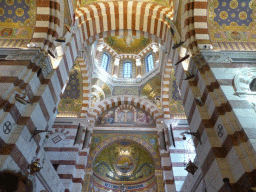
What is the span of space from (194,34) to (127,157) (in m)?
8.30

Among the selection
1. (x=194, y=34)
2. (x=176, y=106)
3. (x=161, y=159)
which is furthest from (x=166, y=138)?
(x=194, y=34)

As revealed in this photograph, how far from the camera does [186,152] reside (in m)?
10.1

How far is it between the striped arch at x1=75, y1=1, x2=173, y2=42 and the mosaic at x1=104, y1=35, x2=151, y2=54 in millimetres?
7449

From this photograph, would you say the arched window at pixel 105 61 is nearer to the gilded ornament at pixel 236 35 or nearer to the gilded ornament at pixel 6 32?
the gilded ornament at pixel 6 32

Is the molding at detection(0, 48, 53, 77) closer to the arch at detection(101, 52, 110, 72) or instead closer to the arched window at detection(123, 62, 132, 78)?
the arch at detection(101, 52, 110, 72)

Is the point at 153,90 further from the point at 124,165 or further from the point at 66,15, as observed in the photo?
the point at 66,15

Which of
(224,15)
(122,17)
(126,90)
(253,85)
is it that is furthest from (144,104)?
(253,85)

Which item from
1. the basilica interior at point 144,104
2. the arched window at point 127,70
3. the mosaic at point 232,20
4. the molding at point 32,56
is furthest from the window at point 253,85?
the arched window at point 127,70

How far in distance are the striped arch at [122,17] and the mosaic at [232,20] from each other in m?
1.64

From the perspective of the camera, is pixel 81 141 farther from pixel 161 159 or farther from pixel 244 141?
pixel 244 141

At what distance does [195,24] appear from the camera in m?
6.56

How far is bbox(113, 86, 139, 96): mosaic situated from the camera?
13.8 meters

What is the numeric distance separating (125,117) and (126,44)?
250 inches

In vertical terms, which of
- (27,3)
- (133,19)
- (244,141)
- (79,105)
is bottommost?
(244,141)
